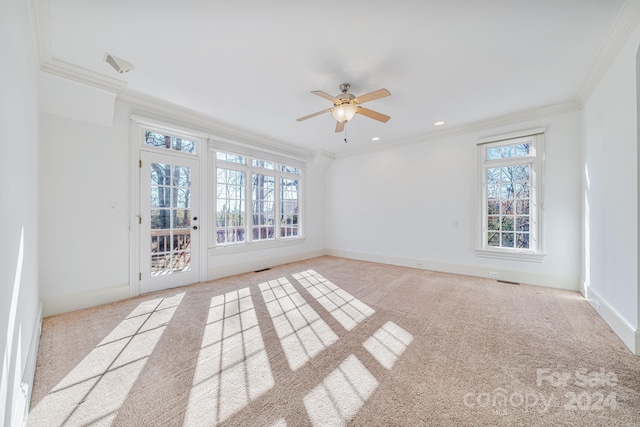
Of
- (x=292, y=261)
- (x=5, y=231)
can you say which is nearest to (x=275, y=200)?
(x=292, y=261)

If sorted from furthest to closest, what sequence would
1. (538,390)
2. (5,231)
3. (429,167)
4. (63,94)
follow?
(429,167) → (63,94) → (538,390) → (5,231)

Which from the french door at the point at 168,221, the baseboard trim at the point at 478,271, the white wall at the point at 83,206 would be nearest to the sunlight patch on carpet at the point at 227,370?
the french door at the point at 168,221

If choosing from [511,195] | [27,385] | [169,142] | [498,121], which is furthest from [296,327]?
[498,121]

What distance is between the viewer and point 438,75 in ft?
9.01

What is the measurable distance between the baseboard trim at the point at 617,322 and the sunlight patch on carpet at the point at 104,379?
3.81m

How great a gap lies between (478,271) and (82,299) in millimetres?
5837

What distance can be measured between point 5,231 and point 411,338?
108 inches

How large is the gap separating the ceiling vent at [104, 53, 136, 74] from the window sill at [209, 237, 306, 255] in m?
2.67

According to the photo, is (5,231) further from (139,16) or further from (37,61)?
(37,61)

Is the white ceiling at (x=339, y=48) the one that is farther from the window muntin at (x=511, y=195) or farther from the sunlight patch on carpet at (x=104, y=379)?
the sunlight patch on carpet at (x=104, y=379)

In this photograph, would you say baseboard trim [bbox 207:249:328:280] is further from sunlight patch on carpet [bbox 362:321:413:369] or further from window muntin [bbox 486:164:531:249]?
window muntin [bbox 486:164:531:249]

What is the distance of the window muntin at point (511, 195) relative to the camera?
12.7 ft

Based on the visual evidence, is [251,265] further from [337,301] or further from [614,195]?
[614,195]

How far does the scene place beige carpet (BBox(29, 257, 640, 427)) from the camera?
4.65 ft
